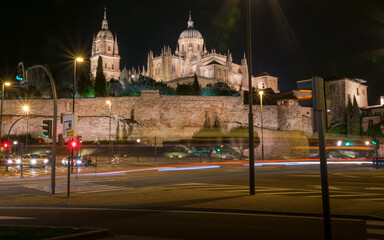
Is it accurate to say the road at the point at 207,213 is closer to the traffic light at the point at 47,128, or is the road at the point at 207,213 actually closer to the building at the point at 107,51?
the traffic light at the point at 47,128

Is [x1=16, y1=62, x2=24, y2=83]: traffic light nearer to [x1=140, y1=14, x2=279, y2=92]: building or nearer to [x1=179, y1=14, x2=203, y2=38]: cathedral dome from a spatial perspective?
[x1=140, y1=14, x2=279, y2=92]: building

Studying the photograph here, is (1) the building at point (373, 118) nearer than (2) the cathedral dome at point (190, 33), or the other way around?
→ (1) the building at point (373, 118)

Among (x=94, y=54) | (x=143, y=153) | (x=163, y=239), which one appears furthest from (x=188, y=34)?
(x=163, y=239)

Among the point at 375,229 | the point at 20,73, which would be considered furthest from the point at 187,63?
the point at 375,229

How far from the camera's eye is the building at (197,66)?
10300 cm

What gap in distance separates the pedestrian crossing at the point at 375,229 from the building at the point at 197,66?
88.2 meters

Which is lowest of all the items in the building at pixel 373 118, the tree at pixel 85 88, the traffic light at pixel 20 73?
the traffic light at pixel 20 73

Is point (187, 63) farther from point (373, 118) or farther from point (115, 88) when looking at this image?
point (373, 118)

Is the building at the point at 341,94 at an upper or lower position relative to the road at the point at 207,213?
upper

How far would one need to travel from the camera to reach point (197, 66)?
105750mm

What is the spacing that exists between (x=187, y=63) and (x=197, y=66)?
4.79 m

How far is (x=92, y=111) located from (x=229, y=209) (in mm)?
51474

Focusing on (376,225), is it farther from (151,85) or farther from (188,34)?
(188,34)

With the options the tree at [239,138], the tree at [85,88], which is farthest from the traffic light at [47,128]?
the tree at [85,88]
